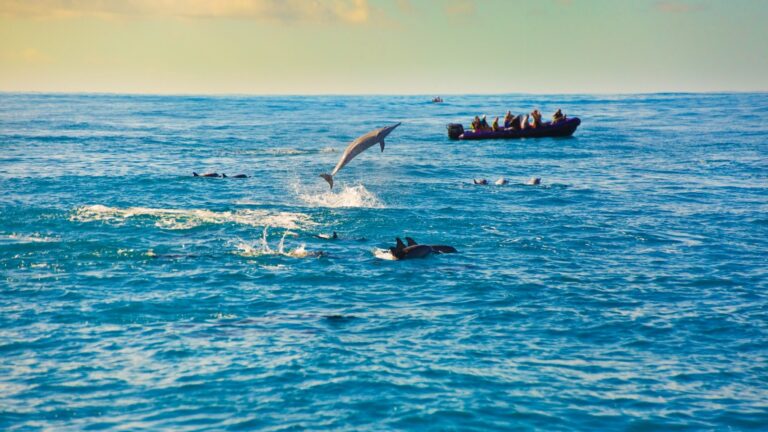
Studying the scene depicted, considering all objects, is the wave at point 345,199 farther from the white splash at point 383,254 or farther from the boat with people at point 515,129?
the boat with people at point 515,129

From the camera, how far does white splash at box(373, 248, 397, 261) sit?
24.0 metres

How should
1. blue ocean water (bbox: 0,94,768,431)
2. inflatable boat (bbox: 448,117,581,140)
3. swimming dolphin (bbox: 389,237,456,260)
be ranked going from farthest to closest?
1. inflatable boat (bbox: 448,117,581,140)
2. swimming dolphin (bbox: 389,237,456,260)
3. blue ocean water (bbox: 0,94,768,431)

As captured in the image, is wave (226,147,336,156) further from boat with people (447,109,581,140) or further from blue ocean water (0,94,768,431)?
blue ocean water (0,94,768,431)

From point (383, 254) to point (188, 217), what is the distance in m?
9.93

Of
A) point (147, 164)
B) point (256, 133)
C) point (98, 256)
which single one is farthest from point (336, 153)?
point (98, 256)

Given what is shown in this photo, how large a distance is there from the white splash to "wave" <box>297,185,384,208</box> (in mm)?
9307

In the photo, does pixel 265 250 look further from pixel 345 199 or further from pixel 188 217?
pixel 345 199

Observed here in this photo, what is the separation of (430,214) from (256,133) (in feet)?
187

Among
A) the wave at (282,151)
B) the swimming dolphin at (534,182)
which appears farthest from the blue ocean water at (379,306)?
the wave at (282,151)

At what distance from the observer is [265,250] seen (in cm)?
2519

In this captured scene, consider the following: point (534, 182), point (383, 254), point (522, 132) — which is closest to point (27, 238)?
point (383, 254)

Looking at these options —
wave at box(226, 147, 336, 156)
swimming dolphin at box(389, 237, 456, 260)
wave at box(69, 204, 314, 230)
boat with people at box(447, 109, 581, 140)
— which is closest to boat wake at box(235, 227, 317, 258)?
swimming dolphin at box(389, 237, 456, 260)

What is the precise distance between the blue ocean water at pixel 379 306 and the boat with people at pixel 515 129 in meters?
24.8

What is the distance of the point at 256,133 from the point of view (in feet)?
282
